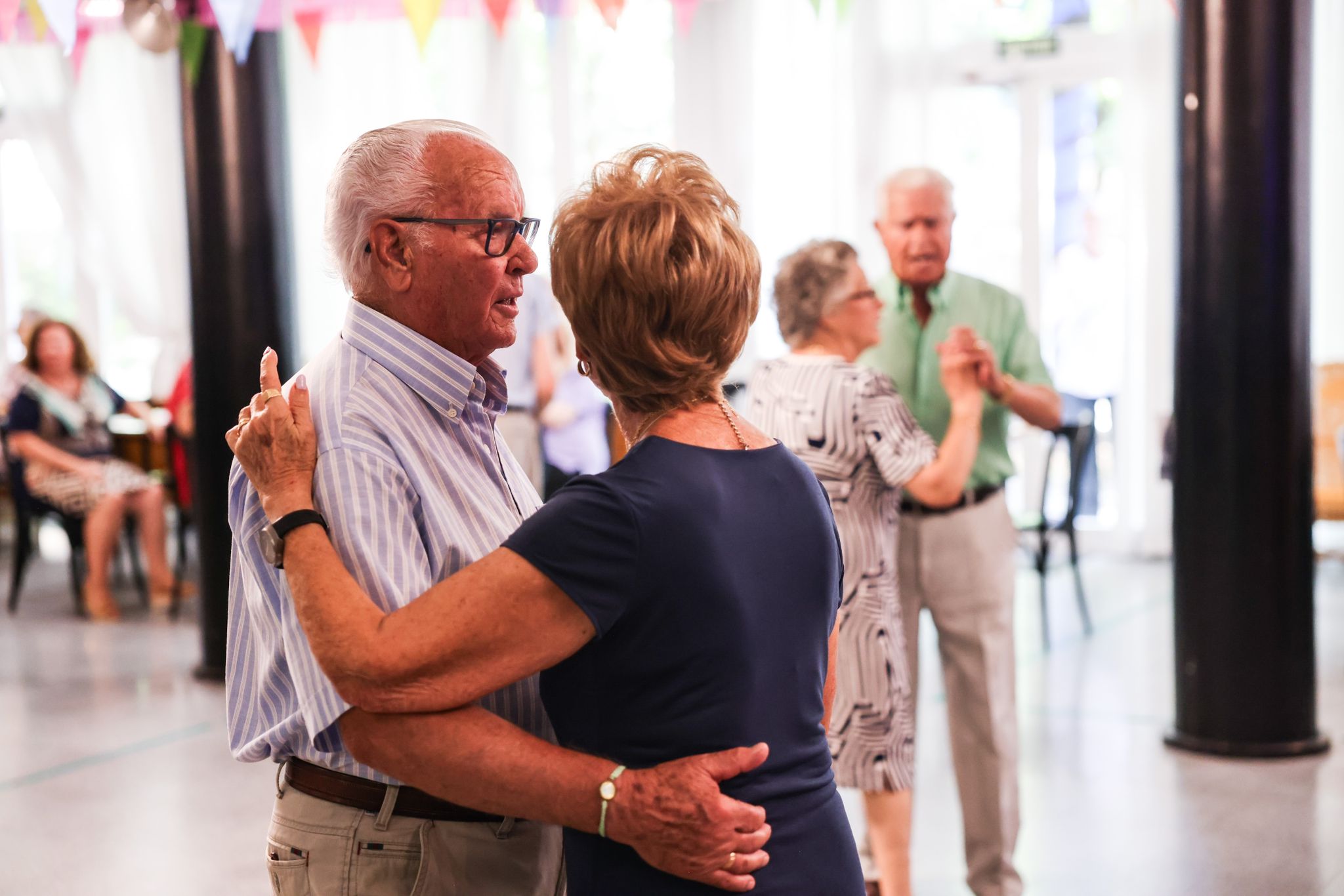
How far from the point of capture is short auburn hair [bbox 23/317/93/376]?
716 cm

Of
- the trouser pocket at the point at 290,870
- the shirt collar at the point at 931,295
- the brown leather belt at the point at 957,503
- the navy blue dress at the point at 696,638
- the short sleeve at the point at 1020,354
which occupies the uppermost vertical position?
the shirt collar at the point at 931,295

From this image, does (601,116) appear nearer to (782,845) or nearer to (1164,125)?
(1164,125)

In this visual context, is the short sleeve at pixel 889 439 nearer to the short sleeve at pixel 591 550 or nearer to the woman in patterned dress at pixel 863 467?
the woman in patterned dress at pixel 863 467

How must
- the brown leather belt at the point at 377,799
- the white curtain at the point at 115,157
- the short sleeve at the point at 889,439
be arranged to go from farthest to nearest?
the white curtain at the point at 115,157 → the short sleeve at the point at 889,439 → the brown leather belt at the point at 377,799

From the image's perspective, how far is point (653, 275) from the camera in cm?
135

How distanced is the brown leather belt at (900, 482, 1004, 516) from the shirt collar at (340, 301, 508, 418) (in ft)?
5.88

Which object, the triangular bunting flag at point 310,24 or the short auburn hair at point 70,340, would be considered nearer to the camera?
the triangular bunting flag at point 310,24

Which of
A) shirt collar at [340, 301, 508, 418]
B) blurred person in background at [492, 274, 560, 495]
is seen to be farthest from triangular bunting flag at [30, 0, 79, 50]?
shirt collar at [340, 301, 508, 418]

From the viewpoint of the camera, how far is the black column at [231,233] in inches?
202

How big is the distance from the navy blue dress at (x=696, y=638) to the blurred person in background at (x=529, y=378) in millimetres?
4177

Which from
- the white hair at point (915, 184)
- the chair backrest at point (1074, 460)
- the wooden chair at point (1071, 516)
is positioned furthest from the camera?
the chair backrest at point (1074, 460)

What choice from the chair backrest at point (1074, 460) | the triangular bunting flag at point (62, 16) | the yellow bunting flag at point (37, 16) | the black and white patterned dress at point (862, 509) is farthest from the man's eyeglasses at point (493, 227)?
A: the chair backrest at point (1074, 460)

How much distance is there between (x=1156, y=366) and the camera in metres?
7.91

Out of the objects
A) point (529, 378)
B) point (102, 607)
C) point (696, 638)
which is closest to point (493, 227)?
point (696, 638)
